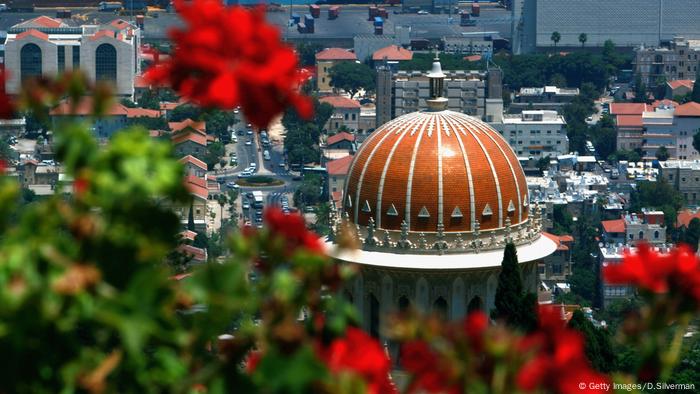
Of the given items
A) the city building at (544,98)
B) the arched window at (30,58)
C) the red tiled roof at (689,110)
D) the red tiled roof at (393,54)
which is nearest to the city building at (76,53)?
the arched window at (30,58)

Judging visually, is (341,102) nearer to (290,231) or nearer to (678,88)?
(678,88)

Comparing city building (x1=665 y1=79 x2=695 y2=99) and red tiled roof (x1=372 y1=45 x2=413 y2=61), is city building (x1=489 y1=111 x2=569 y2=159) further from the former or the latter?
red tiled roof (x1=372 y1=45 x2=413 y2=61)

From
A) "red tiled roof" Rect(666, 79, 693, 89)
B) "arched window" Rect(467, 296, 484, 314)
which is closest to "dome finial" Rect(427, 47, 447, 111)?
"arched window" Rect(467, 296, 484, 314)

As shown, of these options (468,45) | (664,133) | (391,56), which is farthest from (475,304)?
(468,45)

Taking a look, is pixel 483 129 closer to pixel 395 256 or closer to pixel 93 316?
pixel 395 256

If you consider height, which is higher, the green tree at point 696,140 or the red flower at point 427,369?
the red flower at point 427,369

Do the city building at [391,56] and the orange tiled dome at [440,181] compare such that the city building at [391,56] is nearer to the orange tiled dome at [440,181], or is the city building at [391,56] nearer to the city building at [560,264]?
the city building at [560,264]
